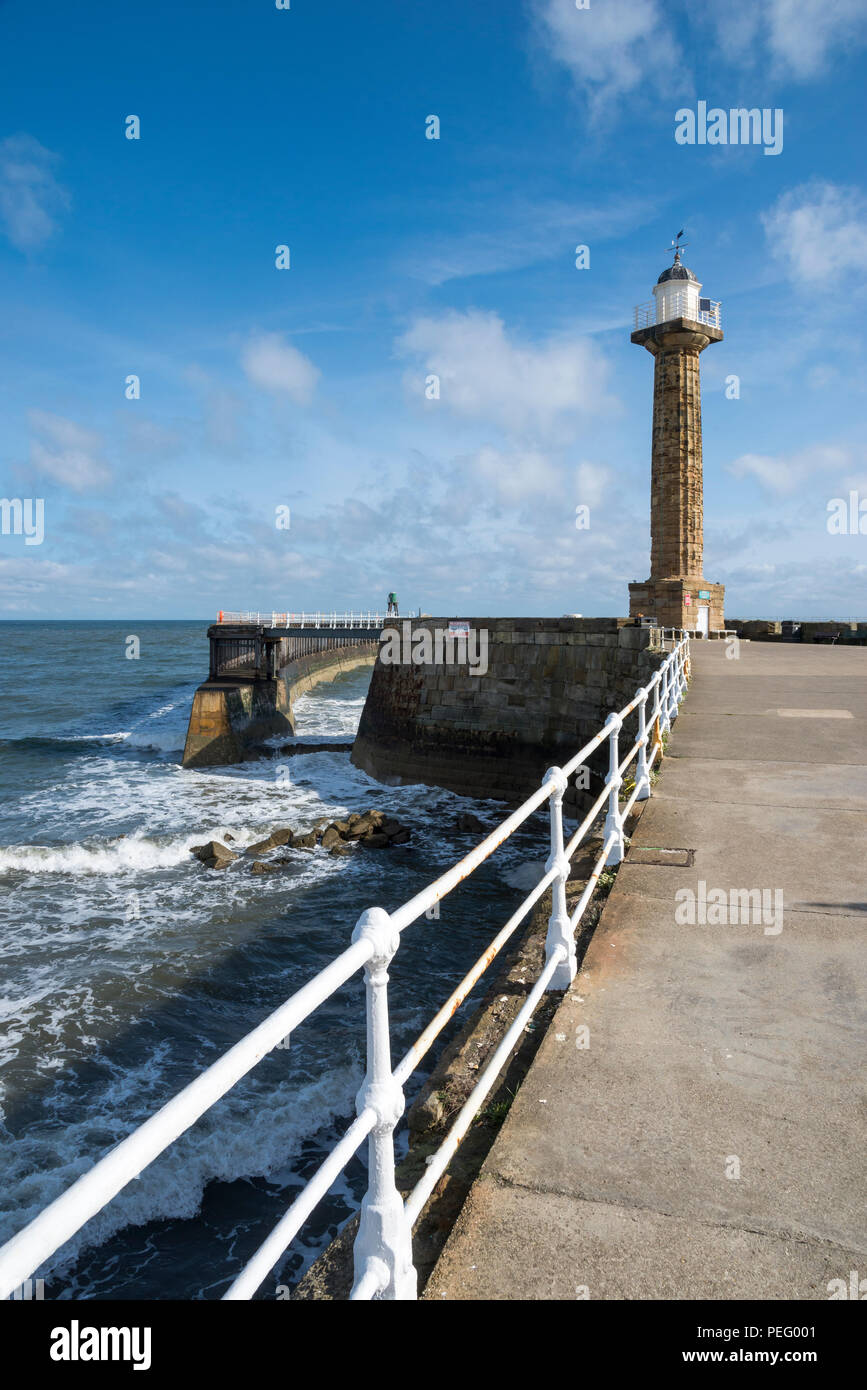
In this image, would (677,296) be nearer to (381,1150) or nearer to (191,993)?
(191,993)

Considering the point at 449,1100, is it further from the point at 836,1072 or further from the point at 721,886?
the point at 721,886

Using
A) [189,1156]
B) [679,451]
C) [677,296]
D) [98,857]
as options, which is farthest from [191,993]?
[677,296]

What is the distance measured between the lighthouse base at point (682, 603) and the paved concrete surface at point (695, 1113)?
2223 centimetres

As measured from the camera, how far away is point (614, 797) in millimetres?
4820

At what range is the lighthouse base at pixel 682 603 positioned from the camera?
26.5 m

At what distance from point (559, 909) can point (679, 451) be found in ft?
85.7

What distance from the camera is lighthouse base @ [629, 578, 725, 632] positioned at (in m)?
26.5

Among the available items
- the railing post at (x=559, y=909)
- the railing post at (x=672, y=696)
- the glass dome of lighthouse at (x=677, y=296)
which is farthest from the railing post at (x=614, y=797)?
the glass dome of lighthouse at (x=677, y=296)

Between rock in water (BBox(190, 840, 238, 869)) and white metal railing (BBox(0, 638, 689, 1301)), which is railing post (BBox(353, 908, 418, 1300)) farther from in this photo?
rock in water (BBox(190, 840, 238, 869))

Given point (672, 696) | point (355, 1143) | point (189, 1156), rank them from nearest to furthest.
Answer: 1. point (355, 1143)
2. point (189, 1156)
3. point (672, 696)

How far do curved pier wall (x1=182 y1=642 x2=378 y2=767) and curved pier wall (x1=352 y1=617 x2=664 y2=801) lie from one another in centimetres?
632

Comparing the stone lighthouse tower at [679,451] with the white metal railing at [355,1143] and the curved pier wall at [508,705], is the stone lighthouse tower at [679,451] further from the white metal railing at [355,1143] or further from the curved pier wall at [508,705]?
the white metal railing at [355,1143]

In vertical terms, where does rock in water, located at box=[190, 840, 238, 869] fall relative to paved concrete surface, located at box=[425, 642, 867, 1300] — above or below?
below

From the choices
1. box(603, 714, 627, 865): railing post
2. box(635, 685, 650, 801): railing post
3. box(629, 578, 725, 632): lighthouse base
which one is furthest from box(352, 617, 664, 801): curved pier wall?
box(603, 714, 627, 865): railing post
